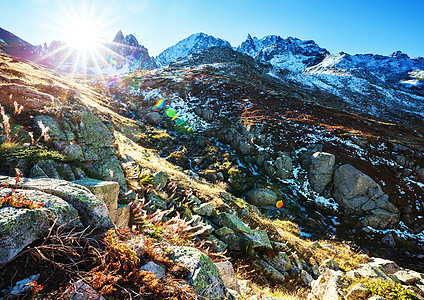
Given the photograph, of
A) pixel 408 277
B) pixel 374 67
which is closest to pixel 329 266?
pixel 408 277

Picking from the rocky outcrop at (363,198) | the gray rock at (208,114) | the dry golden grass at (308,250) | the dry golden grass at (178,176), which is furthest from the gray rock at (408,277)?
the gray rock at (208,114)

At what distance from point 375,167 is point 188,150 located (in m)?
18.9

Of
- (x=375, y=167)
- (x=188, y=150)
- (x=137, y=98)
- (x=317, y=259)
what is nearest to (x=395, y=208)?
(x=375, y=167)

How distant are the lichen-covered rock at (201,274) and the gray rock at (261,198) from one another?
12618 mm

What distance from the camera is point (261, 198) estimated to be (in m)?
14.9

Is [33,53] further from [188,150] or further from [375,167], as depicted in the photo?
[375,167]

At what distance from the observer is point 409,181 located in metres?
17.2

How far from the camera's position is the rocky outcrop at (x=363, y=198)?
1450 centimetres

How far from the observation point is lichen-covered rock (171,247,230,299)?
8.32 feet

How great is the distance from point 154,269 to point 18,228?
5.00 ft

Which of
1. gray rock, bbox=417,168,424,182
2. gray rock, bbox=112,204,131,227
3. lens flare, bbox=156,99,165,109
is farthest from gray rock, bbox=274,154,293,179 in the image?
lens flare, bbox=156,99,165,109

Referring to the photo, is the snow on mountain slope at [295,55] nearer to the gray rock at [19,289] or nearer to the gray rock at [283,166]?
the gray rock at [283,166]

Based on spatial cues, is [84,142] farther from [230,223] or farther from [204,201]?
[230,223]

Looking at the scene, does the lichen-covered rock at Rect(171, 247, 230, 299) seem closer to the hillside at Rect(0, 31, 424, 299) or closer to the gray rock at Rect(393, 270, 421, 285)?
the hillside at Rect(0, 31, 424, 299)
